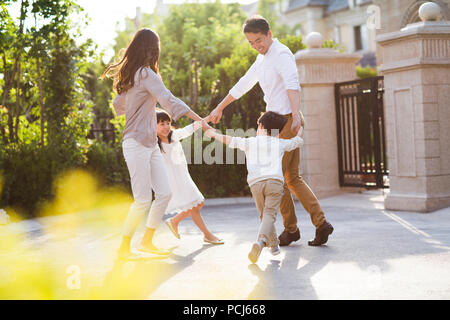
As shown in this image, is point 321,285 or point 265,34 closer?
point 321,285

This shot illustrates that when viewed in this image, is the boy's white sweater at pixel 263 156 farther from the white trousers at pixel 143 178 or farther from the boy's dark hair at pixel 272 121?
the white trousers at pixel 143 178

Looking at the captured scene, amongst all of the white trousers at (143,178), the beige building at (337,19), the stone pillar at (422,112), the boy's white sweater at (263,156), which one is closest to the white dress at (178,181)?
the white trousers at (143,178)

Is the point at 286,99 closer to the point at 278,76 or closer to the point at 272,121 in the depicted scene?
the point at 278,76

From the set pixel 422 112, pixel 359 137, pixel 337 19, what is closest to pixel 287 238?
pixel 422 112

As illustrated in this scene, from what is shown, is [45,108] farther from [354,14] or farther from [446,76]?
[354,14]

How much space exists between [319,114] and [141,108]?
581 centimetres

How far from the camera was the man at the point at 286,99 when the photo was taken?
19.6 feet

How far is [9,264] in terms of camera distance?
5973mm

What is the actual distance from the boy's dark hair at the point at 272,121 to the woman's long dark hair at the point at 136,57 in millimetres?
1146

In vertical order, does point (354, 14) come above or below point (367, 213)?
above

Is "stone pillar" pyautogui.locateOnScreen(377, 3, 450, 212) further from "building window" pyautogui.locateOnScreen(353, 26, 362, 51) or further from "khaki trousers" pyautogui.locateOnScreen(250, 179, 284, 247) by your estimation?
"building window" pyautogui.locateOnScreen(353, 26, 362, 51)

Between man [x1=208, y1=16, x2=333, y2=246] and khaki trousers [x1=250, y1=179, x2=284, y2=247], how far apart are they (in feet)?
1.62

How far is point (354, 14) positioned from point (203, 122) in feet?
123
